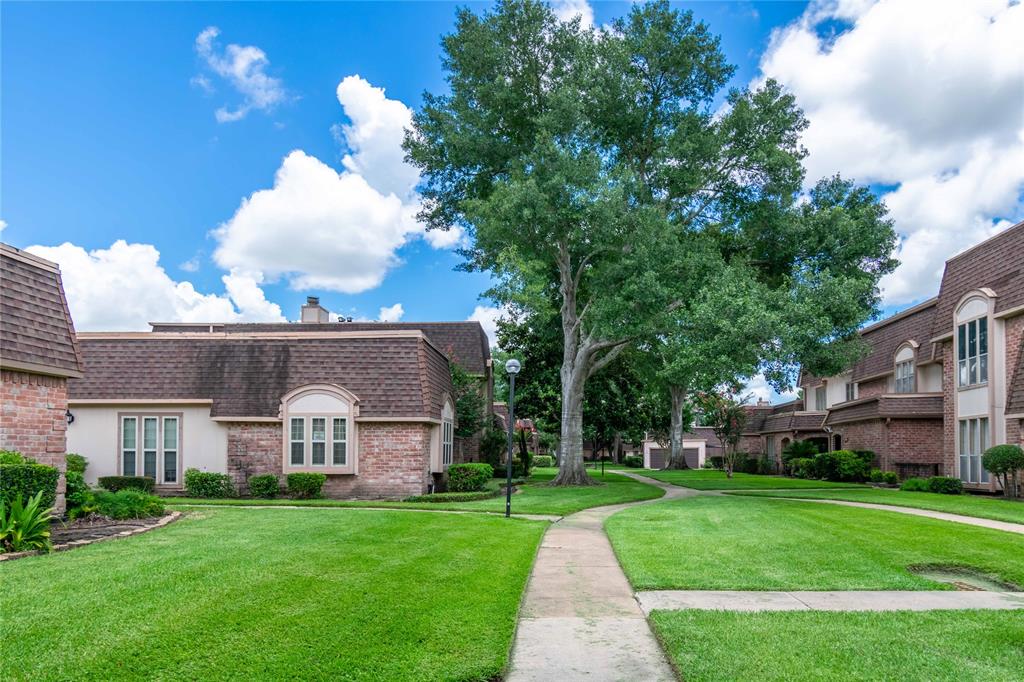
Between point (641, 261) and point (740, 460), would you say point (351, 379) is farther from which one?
point (740, 460)

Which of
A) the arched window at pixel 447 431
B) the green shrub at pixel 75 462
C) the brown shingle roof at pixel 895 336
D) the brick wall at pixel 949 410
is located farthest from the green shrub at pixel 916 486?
the green shrub at pixel 75 462

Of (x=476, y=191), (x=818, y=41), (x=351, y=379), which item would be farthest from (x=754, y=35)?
(x=351, y=379)

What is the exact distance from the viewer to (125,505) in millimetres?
12547

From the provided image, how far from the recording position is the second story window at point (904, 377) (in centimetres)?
3100

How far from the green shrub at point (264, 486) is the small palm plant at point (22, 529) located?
33.0 feet

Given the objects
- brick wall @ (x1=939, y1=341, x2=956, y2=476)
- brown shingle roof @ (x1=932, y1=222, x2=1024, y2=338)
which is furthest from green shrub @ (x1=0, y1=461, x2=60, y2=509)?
brick wall @ (x1=939, y1=341, x2=956, y2=476)

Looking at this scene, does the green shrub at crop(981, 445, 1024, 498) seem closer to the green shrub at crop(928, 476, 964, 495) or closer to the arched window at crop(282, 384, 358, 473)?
the green shrub at crop(928, 476, 964, 495)

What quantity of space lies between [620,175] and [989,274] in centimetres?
1224

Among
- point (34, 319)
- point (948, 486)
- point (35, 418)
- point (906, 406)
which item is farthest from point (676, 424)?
point (34, 319)

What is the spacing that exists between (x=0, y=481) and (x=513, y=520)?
345 inches

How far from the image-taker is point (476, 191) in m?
30.3

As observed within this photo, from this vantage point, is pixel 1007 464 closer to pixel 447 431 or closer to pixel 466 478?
pixel 466 478

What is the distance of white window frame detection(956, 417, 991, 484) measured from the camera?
23.2 metres

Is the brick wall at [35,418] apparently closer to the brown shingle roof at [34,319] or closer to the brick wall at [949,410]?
the brown shingle roof at [34,319]
